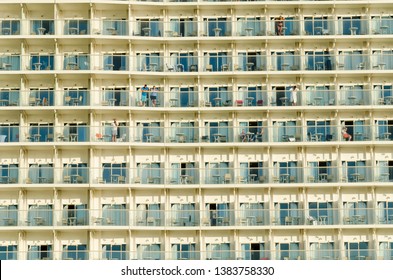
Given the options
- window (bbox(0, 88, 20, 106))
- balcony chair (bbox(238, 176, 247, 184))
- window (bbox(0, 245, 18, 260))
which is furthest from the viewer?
window (bbox(0, 88, 20, 106))

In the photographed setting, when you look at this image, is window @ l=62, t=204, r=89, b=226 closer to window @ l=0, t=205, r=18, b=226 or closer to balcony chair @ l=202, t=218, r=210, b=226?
window @ l=0, t=205, r=18, b=226

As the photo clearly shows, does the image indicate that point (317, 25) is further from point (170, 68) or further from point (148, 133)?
point (148, 133)

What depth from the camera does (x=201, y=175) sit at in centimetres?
6944

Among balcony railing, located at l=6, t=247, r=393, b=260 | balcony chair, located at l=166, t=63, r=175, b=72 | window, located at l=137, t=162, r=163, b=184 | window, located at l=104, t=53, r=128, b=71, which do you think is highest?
window, located at l=104, t=53, r=128, b=71

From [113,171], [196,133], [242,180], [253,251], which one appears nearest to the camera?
[253,251]

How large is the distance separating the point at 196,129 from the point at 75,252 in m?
11.3

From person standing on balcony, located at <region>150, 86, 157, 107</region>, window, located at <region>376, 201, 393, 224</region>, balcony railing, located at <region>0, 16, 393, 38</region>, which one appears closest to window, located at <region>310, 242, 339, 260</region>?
window, located at <region>376, 201, 393, 224</region>

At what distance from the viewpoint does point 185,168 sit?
2761 inches

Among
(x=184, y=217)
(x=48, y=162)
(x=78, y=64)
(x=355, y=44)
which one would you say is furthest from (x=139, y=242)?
(x=355, y=44)

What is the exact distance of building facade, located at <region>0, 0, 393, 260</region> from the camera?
68.9 meters

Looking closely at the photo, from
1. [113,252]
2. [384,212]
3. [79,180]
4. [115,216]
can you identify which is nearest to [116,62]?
[79,180]

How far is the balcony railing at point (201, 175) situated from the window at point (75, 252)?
4173 mm

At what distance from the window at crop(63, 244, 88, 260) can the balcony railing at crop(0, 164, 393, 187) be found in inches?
164
